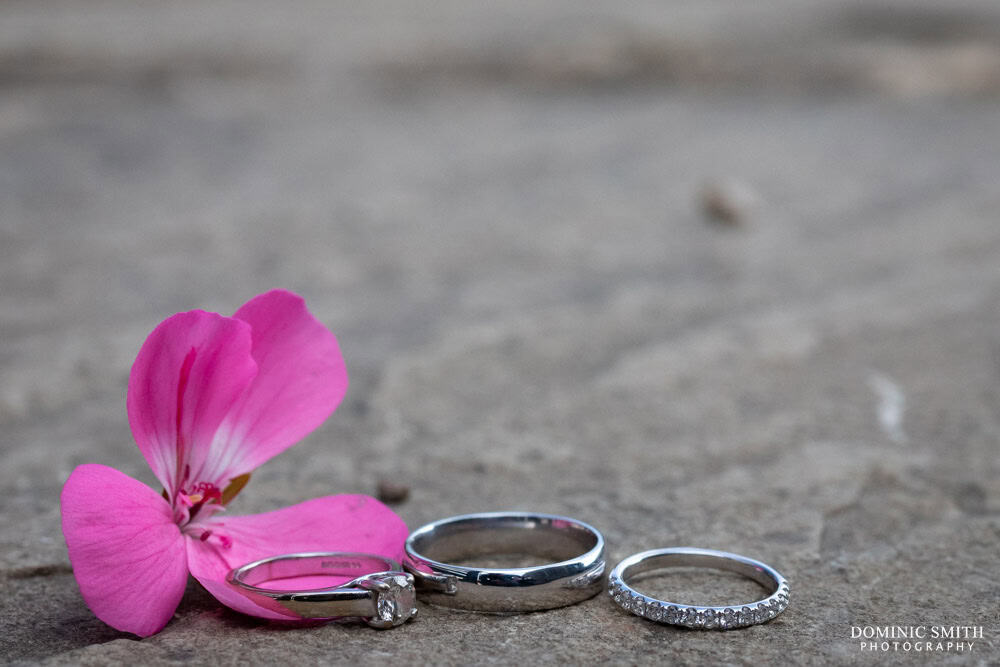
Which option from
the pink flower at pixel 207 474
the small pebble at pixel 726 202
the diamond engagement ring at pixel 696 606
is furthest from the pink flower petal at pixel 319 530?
the small pebble at pixel 726 202

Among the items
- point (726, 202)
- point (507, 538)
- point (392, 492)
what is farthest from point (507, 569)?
point (726, 202)

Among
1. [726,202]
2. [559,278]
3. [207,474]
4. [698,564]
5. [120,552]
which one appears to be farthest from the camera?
[726,202]

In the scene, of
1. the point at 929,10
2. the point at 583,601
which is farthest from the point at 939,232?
the point at 929,10

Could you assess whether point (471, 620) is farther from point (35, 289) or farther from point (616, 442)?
point (35, 289)

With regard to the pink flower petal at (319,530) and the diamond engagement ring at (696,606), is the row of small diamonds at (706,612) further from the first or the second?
the pink flower petal at (319,530)

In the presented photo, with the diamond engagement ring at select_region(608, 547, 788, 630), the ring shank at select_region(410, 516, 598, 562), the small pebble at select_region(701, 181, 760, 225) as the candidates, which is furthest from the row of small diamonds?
the small pebble at select_region(701, 181, 760, 225)

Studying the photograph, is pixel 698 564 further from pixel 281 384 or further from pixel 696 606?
pixel 281 384
